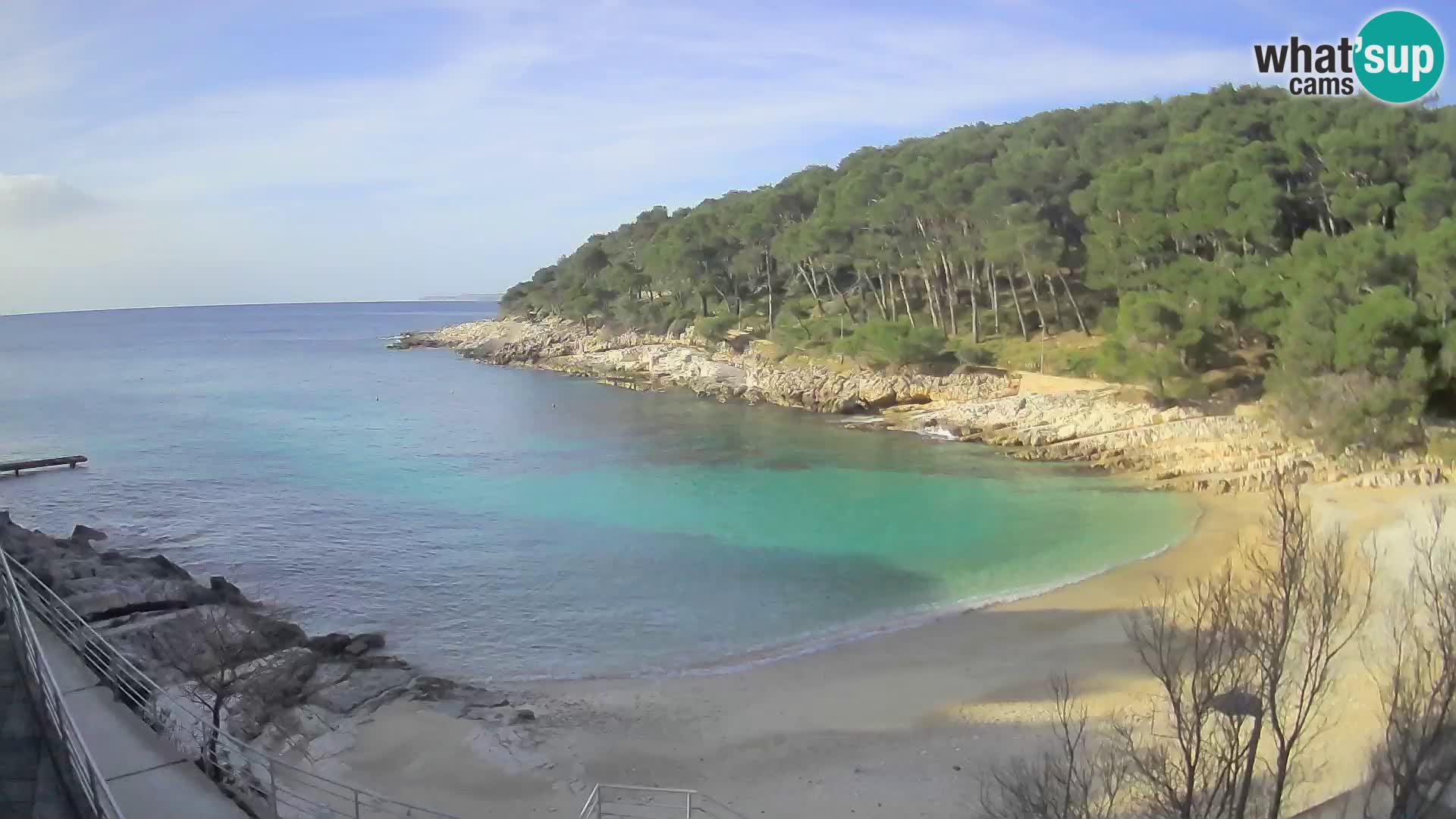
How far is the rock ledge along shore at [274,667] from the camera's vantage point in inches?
478

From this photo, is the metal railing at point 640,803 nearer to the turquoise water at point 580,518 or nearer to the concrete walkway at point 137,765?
the concrete walkway at point 137,765

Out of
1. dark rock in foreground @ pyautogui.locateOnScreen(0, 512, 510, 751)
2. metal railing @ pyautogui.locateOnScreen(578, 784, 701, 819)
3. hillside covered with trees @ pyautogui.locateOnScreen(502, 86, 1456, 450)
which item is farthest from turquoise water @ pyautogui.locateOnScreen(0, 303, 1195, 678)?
hillside covered with trees @ pyautogui.locateOnScreen(502, 86, 1456, 450)

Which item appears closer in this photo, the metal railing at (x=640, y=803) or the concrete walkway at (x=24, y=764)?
the concrete walkway at (x=24, y=764)

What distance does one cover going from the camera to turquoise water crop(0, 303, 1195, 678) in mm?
17422

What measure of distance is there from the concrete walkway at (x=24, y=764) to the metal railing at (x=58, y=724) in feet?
0.18

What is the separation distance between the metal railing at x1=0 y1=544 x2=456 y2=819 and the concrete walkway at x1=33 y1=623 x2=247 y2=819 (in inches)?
6.0

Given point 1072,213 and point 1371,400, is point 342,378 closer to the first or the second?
point 1072,213

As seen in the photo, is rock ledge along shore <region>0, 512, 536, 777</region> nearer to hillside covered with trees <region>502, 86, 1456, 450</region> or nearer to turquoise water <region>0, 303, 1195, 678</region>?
turquoise water <region>0, 303, 1195, 678</region>

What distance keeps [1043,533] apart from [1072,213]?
26.1m

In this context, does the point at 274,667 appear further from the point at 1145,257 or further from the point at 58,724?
the point at 1145,257

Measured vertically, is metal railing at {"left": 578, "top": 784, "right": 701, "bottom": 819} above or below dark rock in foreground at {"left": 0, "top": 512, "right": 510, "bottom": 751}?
below

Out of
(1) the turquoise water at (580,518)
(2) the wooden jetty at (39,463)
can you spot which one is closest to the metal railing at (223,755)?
(1) the turquoise water at (580,518)

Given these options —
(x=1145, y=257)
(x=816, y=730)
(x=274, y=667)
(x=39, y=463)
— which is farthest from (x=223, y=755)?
(x=1145, y=257)

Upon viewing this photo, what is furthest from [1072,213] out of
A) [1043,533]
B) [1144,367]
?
[1043,533]
